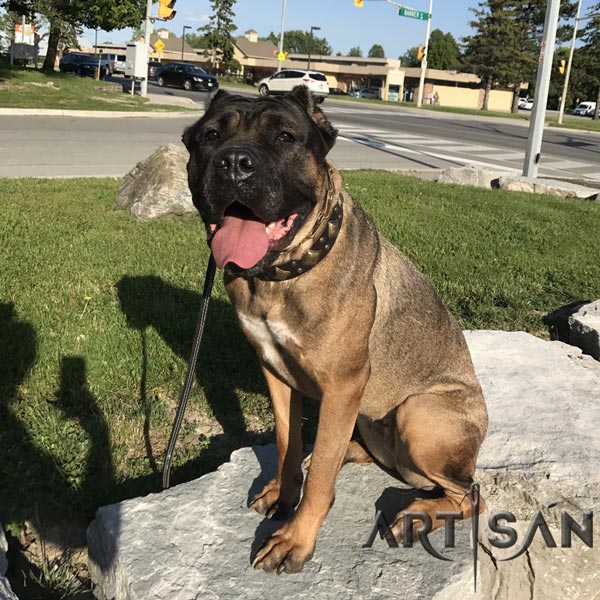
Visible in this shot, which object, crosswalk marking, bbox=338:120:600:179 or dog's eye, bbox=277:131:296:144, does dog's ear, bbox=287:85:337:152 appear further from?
crosswalk marking, bbox=338:120:600:179

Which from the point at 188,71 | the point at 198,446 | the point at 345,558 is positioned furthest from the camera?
the point at 188,71

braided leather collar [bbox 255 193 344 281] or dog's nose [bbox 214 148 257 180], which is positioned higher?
dog's nose [bbox 214 148 257 180]

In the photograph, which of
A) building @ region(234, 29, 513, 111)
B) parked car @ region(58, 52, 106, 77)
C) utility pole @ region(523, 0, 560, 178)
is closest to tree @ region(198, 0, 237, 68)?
building @ region(234, 29, 513, 111)

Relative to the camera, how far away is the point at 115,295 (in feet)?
17.2

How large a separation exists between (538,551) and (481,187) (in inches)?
378

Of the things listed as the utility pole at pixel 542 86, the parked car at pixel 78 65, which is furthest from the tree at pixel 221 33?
the utility pole at pixel 542 86

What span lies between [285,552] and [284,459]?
474mm

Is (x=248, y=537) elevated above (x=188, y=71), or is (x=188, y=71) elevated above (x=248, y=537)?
(x=188, y=71)

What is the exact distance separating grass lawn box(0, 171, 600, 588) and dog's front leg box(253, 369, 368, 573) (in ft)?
3.45

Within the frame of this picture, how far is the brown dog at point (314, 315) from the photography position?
236cm

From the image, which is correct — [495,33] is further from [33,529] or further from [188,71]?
[33,529]

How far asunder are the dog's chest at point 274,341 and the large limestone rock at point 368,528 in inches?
25.4

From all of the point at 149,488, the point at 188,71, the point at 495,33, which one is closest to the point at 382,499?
the point at 149,488

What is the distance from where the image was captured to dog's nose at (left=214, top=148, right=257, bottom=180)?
2.21 metres
